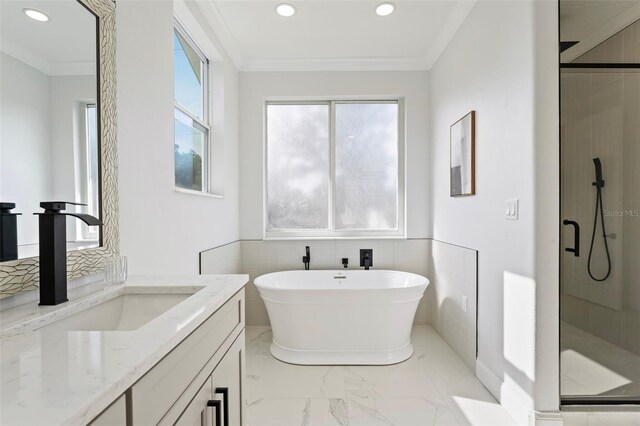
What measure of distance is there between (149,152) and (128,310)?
846 mm

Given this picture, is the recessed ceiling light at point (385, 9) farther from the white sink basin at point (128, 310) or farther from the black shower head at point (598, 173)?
the white sink basin at point (128, 310)

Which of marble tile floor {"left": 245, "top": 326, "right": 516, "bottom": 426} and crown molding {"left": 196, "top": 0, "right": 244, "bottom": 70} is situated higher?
crown molding {"left": 196, "top": 0, "right": 244, "bottom": 70}

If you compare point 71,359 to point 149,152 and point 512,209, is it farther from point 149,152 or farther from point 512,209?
point 512,209

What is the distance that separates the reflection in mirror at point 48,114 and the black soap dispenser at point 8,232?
0.5 inches

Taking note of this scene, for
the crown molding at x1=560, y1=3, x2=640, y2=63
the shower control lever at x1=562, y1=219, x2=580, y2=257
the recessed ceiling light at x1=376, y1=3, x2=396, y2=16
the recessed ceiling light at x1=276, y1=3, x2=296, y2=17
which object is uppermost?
the recessed ceiling light at x1=376, y1=3, x2=396, y2=16

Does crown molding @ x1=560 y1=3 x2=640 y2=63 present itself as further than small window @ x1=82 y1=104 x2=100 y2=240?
Yes

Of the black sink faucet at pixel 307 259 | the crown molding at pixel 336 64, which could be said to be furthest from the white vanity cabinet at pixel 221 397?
the crown molding at pixel 336 64

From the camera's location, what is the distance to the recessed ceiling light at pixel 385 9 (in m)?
2.37

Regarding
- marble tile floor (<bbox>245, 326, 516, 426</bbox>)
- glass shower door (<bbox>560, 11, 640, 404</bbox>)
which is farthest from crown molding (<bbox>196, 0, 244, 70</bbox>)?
marble tile floor (<bbox>245, 326, 516, 426</bbox>)

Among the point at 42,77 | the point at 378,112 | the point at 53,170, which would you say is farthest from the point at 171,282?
the point at 378,112

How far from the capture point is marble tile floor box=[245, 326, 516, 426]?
1.80 meters

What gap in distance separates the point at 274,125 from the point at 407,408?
2.79m

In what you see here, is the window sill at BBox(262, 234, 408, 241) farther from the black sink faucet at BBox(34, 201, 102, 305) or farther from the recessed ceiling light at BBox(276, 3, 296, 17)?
the black sink faucet at BBox(34, 201, 102, 305)

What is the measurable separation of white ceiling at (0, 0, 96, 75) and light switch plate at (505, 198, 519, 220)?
2.06m
